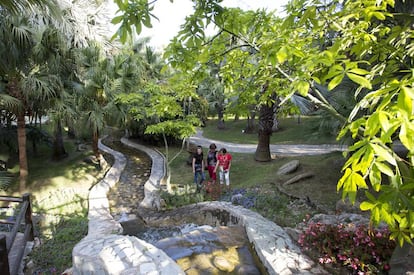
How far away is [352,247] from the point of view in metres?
4.16

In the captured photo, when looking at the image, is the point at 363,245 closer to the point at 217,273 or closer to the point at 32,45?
the point at 217,273

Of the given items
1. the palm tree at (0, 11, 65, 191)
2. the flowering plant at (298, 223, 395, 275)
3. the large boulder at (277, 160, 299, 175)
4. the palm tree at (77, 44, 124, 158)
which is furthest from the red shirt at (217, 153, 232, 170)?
the palm tree at (0, 11, 65, 191)

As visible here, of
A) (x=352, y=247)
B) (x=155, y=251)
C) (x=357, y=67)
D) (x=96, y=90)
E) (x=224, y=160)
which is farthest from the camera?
(x=96, y=90)

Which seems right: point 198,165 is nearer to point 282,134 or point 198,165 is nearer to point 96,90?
point 96,90

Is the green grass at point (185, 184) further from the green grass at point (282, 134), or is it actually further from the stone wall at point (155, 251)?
the green grass at point (282, 134)

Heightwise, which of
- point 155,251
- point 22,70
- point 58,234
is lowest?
point 58,234

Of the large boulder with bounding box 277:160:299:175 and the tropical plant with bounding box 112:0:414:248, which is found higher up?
the tropical plant with bounding box 112:0:414:248

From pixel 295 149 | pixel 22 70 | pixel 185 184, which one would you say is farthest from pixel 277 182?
pixel 22 70

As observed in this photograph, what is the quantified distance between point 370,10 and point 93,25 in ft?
50.8

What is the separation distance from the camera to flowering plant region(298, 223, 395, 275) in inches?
153

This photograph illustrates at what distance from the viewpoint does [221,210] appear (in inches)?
296

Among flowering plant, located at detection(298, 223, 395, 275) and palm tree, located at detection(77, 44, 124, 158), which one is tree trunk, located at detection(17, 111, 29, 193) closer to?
palm tree, located at detection(77, 44, 124, 158)

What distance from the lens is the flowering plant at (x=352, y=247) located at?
3898 millimetres

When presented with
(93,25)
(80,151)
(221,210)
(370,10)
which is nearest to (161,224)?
(221,210)
